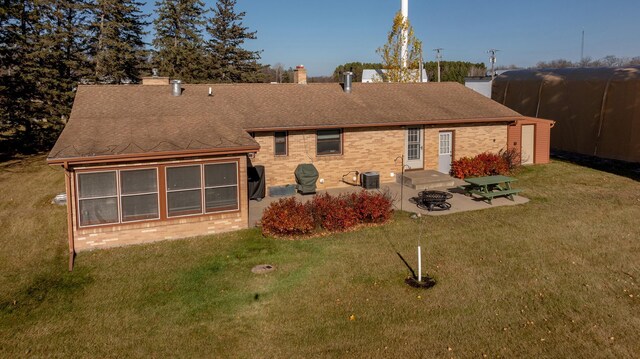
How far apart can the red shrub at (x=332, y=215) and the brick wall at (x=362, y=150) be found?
4.56 metres

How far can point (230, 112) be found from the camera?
59.6ft

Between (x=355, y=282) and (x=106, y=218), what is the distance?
6.98 metres

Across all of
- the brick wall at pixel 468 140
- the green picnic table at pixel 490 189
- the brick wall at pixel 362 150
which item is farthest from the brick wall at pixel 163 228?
the brick wall at pixel 468 140

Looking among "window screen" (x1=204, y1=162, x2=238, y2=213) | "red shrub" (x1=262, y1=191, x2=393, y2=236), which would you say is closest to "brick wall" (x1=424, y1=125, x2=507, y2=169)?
"red shrub" (x1=262, y1=191, x2=393, y2=236)

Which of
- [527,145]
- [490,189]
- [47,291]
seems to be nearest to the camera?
[47,291]

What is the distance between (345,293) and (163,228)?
5.93 meters

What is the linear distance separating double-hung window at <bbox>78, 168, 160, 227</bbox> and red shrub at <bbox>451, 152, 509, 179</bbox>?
12.8 metres

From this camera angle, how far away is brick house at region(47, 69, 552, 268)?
41.3ft

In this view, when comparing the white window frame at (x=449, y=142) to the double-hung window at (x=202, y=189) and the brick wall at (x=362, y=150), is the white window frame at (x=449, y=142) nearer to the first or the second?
the brick wall at (x=362, y=150)

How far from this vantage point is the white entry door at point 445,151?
820 inches

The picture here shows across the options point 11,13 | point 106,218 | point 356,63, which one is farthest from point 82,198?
point 356,63

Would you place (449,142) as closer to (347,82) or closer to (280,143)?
(347,82)

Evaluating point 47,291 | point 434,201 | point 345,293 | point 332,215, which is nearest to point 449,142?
point 434,201

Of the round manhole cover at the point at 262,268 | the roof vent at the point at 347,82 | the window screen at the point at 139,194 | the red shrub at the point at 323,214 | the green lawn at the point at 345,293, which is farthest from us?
the roof vent at the point at 347,82
